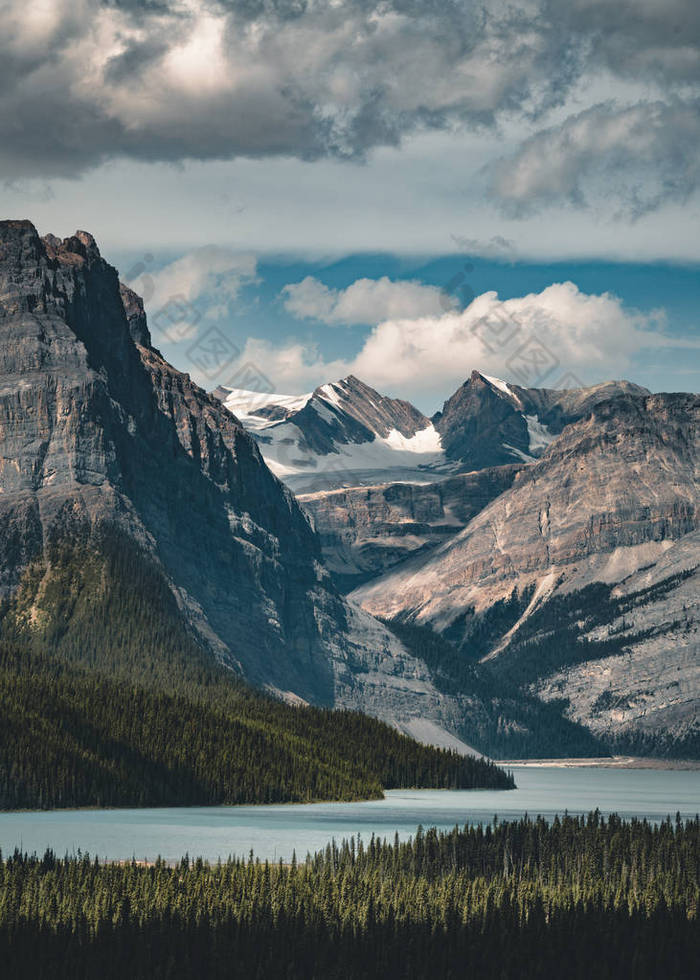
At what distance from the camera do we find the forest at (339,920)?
12212 cm

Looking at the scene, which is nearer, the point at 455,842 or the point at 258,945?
the point at 258,945

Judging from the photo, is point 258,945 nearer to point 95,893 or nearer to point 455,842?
point 95,893

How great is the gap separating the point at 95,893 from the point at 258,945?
1827cm

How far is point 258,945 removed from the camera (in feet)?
413

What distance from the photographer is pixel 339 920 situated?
136 m

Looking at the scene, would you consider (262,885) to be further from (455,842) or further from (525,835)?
(525,835)

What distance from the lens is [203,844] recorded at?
19188cm

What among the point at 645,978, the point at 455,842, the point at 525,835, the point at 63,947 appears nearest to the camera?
the point at 63,947

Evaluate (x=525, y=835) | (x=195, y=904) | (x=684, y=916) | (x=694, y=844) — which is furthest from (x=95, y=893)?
(x=694, y=844)

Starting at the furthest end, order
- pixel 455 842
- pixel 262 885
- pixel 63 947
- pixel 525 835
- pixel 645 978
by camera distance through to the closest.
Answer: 1. pixel 525 835
2. pixel 455 842
3. pixel 262 885
4. pixel 645 978
5. pixel 63 947

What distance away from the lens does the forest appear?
122 m

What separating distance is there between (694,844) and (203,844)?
191 feet

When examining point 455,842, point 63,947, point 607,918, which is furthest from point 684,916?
point 63,947

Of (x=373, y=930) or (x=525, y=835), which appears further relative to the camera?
(x=525, y=835)
